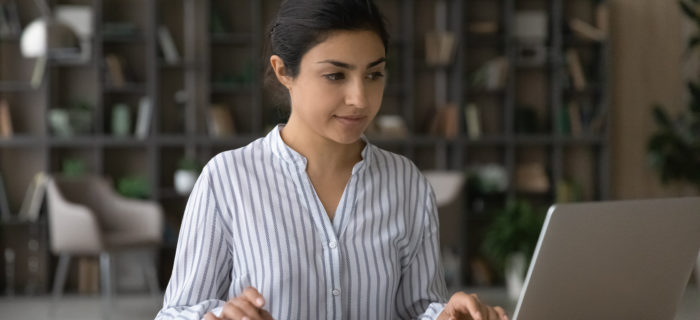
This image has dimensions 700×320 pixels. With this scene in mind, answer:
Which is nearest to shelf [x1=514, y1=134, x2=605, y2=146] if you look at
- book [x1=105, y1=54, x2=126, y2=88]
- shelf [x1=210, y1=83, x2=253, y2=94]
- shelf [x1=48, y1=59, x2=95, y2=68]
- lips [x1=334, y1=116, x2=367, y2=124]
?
shelf [x1=210, y1=83, x2=253, y2=94]

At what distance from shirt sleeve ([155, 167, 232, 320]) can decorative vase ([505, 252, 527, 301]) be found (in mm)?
4335

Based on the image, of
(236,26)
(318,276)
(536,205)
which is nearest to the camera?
(318,276)

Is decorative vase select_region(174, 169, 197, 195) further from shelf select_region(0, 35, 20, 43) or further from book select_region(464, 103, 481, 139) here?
book select_region(464, 103, 481, 139)

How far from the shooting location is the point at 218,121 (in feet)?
20.0

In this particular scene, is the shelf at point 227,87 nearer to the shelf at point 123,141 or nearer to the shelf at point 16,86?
the shelf at point 123,141

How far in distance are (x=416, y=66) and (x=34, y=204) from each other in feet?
9.95

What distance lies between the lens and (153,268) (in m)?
6.03

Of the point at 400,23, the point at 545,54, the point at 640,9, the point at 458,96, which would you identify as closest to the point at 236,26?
the point at 400,23

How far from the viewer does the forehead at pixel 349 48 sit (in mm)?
1270

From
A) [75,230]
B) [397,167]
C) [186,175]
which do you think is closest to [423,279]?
[397,167]

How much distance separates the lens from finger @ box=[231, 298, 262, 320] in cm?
107

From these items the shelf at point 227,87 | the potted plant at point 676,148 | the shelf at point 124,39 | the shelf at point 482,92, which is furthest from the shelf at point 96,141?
the potted plant at point 676,148

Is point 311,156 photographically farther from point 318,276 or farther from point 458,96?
point 458,96

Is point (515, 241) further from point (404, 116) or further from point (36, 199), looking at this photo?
point (36, 199)
